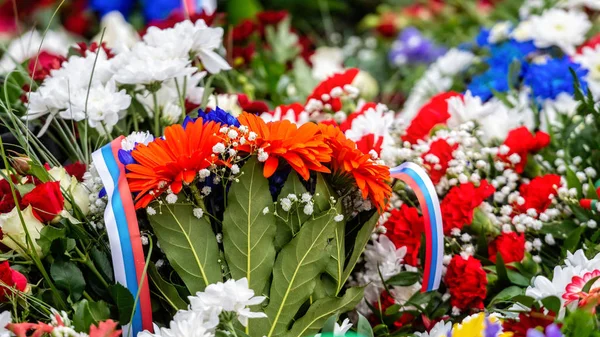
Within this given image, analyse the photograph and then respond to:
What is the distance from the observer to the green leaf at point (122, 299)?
0.59 meters

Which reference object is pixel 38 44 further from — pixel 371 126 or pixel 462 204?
pixel 462 204

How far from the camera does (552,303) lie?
0.56m

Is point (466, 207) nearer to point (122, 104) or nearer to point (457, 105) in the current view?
point (457, 105)

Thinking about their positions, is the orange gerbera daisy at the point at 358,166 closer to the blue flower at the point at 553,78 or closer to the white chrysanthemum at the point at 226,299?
the white chrysanthemum at the point at 226,299

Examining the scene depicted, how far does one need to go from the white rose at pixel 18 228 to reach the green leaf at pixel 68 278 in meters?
0.03

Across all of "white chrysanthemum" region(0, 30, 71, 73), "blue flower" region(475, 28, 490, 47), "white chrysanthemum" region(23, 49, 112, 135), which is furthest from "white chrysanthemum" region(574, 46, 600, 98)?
"white chrysanthemum" region(0, 30, 71, 73)

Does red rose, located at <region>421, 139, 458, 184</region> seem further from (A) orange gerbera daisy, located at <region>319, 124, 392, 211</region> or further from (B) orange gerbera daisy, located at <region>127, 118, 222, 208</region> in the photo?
(B) orange gerbera daisy, located at <region>127, 118, 222, 208</region>

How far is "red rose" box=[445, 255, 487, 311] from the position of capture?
2.41ft

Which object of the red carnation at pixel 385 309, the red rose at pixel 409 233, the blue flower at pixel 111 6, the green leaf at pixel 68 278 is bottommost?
the red carnation at pixel 385 309

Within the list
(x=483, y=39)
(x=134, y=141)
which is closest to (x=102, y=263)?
(x=134, y=141)

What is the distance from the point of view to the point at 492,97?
116 centimetres

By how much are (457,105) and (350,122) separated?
0.49ft

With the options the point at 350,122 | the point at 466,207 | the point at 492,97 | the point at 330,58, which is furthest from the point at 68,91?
the point at 330,58

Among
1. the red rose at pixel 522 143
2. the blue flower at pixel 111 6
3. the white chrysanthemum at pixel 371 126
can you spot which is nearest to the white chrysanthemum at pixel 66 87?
the white chrysanthemum at pixel 371 126
